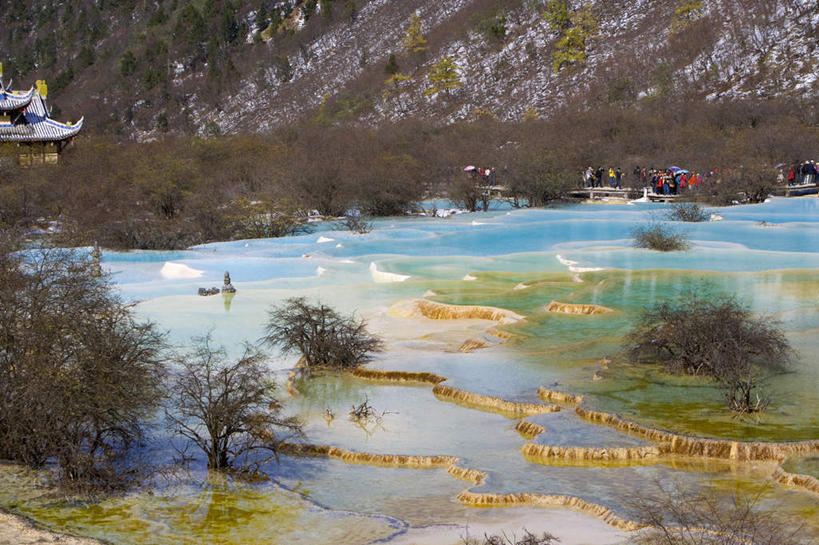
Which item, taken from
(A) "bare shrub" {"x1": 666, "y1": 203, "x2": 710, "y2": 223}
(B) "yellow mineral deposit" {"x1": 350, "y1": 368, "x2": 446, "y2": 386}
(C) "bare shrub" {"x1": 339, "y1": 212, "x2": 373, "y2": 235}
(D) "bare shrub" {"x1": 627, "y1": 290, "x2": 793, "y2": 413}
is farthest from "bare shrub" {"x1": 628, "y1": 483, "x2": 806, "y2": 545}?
(A) "bare shrub" {"x1": 666, "y1": 203, "x2": 710, "y2": 223}

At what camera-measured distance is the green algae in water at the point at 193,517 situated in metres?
8.47

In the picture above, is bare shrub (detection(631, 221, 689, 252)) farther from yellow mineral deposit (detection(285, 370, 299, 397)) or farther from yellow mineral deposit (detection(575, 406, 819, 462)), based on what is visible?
yellow mineral deposit (detection(575, 406, 819, 462))

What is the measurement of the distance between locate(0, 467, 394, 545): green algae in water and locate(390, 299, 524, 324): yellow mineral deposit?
24.7 feet

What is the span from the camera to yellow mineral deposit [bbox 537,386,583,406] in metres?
12.0

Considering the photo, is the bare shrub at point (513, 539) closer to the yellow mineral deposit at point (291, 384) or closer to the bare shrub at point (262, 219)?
the yellow mineral deposit at point (291, 384)

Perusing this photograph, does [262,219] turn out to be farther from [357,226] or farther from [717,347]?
[717,347]

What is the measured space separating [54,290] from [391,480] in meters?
4.53

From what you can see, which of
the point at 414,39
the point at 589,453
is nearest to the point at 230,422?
the point at 589,453

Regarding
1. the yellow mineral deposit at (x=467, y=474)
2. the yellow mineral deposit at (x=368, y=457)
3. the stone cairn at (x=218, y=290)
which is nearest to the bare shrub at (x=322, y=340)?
the yellow mineral deposit at (x=368, y=457)

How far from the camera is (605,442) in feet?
35.0

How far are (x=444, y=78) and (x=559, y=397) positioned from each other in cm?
6364

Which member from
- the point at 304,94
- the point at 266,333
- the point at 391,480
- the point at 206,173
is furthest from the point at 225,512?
the point at 304,94

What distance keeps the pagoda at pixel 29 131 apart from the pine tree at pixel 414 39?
133ft

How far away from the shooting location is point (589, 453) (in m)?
10.4
